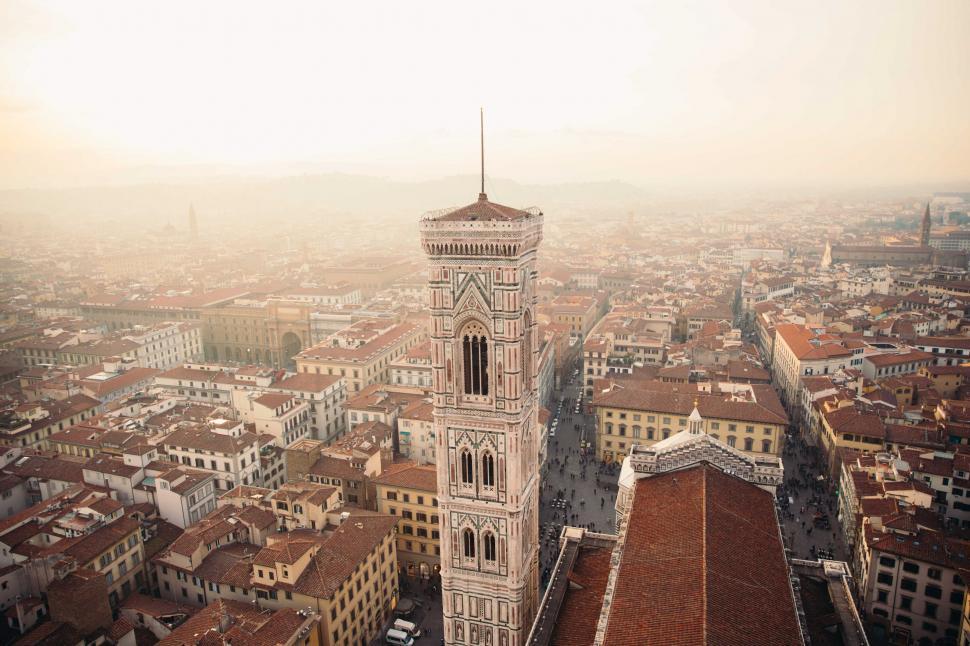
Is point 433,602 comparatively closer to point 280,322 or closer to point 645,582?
point 645,582

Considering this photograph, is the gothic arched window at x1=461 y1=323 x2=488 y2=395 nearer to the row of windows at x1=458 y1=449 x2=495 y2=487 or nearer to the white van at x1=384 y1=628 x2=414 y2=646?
the row of windows at x1=458 y1=449 x2=495 y2=487

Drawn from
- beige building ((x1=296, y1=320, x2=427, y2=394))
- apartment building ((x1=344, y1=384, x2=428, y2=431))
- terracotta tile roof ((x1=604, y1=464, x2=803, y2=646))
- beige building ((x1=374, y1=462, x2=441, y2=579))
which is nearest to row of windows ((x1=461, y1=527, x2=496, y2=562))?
terracotta tile roof ((x1=604, y1=464, x2=803, y2=646))

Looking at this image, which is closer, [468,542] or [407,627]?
[468,542]

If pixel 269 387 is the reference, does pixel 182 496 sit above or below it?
below

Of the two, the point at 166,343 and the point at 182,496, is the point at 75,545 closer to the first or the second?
the point at 182,496

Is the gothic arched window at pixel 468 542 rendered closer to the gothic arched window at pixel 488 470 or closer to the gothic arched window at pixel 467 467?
the gothic arched window at pixel 467 467

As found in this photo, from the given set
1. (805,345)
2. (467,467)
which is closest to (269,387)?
(467,467)
